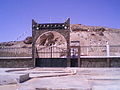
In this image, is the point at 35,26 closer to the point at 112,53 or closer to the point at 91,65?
the point at 91,65

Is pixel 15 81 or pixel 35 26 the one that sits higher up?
pixel 35 26

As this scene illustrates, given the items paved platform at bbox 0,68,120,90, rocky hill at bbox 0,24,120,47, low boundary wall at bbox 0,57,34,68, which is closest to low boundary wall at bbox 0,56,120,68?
low boundary wall at bbox 0,57,34,68

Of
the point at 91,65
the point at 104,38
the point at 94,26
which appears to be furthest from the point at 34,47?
the point at 94,26

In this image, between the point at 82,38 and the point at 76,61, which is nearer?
the point at 76,61

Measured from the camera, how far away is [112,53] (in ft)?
105

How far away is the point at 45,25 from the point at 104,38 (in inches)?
1694

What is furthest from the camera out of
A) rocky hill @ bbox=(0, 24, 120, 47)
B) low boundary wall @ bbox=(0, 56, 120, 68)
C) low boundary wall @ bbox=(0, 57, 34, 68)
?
rocky hill @ bbox=(0, 24, 120, 47)

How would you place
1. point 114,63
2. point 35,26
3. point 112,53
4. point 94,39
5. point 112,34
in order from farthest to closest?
point 112,34 → point 94,39 → point 112,53 → point 35,26 → point 114,63

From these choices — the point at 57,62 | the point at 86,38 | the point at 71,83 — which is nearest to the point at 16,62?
the point at 57,62

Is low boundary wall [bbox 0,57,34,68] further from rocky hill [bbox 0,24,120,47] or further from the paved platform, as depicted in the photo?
rocky hill [bbox 0,24,120,47]

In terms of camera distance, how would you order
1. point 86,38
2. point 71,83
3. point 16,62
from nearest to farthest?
point 71,83 < point 16,62 < point 86,38

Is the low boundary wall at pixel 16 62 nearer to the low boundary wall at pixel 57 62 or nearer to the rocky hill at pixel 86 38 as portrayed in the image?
the low boundary wall at pixel 57 62

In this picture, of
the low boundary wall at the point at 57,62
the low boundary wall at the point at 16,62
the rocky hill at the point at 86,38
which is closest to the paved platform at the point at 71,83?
the low boundary wall at the point at 57,62

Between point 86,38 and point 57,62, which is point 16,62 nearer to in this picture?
point 57,62
